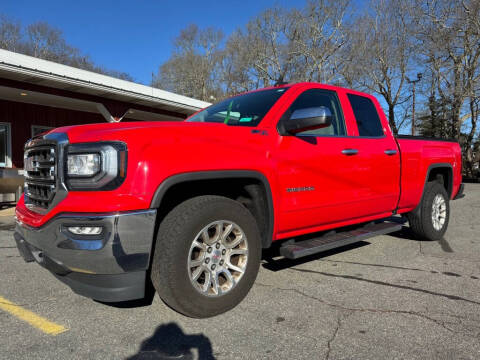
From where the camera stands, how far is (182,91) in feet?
149

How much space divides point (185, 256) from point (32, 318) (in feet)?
4.21

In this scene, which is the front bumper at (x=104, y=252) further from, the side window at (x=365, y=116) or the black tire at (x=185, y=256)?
the side window at (x=365, y=116)

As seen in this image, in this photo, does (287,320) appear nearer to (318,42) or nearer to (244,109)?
(244,109)

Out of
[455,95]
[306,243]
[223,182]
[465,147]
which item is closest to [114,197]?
[223,182]

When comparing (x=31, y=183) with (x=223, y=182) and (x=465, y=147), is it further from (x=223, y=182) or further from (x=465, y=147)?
(x=465, y=147)

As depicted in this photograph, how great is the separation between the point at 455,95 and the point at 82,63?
38012mm

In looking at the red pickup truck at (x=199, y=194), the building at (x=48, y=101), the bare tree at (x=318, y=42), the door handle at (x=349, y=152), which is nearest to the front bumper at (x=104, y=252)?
the red pickup truck at (x=199, y=194)

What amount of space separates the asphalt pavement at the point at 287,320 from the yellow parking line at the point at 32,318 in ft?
0.04

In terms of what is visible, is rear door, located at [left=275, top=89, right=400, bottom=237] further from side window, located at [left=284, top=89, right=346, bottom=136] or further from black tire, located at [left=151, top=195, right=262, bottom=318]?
black tire, located at [left=151, top=195, right=262, bottom=318]

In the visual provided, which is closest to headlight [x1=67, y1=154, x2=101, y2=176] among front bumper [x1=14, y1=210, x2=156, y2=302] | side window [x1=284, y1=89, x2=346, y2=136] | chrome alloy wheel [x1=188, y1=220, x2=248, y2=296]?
front bumper [x1=14, y1=210, x2=156, y2=302]

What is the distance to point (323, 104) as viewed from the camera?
382 cm

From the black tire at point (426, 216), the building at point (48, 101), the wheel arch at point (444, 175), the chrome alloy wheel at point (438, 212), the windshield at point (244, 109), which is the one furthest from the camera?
the building at point (48, 101)

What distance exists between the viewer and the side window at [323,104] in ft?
11.6

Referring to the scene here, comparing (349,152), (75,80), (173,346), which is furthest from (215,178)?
(75,80)
